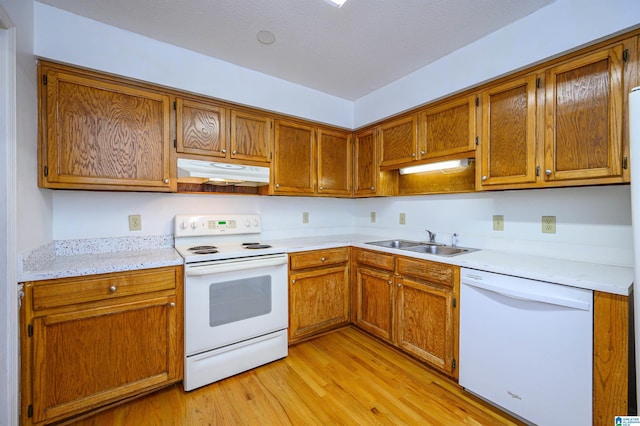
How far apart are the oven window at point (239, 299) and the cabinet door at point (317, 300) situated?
27 cm

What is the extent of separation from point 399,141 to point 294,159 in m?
1.02

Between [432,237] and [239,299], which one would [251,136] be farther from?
[432,237]

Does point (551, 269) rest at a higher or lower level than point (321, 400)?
higher

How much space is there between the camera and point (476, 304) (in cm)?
170

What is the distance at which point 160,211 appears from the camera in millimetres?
2246

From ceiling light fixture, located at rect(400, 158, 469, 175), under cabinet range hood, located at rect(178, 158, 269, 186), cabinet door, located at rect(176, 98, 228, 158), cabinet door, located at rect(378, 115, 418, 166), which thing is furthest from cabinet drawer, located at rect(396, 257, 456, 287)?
cabinet door, located at rect(176, 98, 228, 158)

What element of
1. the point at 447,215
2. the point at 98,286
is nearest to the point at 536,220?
the point at 447,215

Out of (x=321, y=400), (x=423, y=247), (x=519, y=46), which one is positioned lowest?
(x=321, y=400)

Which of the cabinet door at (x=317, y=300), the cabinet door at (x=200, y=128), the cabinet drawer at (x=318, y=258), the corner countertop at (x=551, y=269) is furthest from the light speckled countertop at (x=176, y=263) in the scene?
the cabinet door at (x=200, y=128)

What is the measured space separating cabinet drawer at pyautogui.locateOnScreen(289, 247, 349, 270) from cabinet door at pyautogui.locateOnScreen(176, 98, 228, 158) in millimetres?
1072

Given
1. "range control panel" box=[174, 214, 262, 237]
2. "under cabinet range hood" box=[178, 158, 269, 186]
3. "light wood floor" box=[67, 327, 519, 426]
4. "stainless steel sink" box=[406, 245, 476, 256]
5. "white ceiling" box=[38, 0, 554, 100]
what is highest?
"white ceiling" box=[38, 0, 554, 100]

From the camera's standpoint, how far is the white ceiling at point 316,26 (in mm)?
1588

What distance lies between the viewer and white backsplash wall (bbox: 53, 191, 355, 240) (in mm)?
1935

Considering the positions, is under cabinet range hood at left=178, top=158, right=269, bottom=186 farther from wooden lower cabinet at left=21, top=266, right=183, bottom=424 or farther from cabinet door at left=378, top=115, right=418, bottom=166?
cabinet door at left=378, top=115, right=418, bottom=166
